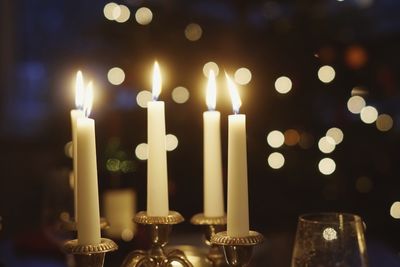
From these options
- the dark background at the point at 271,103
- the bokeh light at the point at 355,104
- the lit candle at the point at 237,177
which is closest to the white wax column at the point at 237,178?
the lit candle at the point at 237,177

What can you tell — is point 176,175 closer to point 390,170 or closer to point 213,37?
point 213,37

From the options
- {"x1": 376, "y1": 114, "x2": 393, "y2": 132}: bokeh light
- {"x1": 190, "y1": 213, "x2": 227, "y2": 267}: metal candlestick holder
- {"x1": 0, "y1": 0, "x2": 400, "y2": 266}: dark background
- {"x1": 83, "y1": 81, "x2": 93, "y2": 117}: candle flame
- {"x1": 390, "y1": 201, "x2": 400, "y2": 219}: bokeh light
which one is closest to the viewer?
{"x1": 83, "y1": 81, "x2": 93, "y2": 117}: candle flame

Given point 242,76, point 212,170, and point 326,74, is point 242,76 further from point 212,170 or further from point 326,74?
point 212,170

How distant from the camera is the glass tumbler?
0.67 meters

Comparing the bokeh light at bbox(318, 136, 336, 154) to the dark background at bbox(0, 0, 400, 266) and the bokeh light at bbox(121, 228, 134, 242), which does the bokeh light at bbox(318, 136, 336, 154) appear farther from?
the bokeh light at bbox(121, 228, 134, 242)

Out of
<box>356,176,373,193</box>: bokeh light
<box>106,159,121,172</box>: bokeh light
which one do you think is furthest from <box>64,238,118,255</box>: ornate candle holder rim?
<box>356,176,373,193</box>: bokeh light

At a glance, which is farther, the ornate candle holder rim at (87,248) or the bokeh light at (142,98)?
the bokeh light at (142,98)

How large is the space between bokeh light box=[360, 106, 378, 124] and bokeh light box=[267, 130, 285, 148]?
346 mm

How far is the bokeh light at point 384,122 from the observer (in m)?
2.61

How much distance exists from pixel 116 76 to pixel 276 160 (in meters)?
0.79

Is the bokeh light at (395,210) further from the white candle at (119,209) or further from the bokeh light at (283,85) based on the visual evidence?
the white candle at (119,209)

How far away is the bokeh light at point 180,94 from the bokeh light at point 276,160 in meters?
0.45

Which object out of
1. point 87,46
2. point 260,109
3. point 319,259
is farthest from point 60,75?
point 319,259

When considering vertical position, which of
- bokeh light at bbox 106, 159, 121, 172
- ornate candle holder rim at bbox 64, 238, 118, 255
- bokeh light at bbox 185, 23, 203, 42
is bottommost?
ornate candle holder rim at bbox 64, 238, 118, 255
